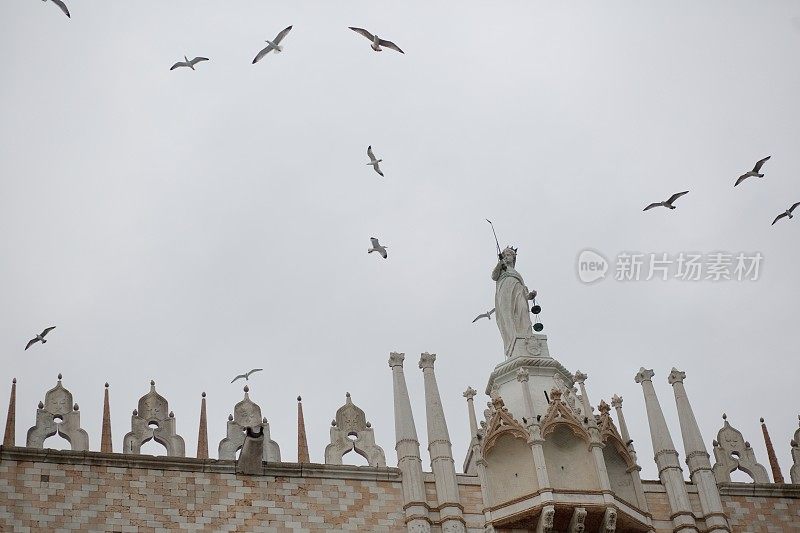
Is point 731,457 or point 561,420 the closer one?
point 561,420

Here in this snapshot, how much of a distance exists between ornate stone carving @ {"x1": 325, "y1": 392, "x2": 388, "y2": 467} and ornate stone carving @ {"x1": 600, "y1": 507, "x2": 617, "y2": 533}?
4.97m

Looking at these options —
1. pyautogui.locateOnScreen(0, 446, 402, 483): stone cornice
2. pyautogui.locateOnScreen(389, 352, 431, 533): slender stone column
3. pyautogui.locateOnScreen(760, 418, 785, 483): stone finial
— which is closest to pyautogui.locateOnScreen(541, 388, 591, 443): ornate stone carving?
pyautogui.locateOnScreen(389, 352, 431, 533): slender stone column

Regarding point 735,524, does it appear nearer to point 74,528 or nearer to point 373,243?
point 373,243

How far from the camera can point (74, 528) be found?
2850 cm

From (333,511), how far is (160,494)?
367 centimetres

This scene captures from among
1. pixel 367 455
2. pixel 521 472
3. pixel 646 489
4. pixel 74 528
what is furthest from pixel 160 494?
pixel 646 489

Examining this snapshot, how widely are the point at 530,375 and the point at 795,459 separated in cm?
697

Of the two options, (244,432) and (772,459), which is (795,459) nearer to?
(772,459)

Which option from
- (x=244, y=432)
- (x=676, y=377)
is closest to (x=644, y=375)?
(x=676, y=377)

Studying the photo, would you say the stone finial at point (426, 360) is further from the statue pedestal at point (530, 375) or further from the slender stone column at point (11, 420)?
the slender stone column at point (11, 420)

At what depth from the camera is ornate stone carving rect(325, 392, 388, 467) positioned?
31391 millimetres

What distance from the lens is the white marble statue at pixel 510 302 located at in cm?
3456

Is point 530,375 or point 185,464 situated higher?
point 530,375

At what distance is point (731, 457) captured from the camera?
112 feet
